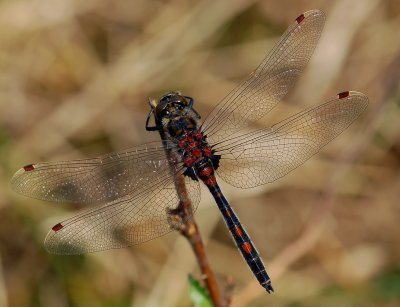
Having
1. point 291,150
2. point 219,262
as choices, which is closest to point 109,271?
point 219,262

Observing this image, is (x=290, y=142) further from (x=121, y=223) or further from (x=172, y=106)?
(x=121, y=223)

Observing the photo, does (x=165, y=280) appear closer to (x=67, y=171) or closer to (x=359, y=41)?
(x=67, y=171)

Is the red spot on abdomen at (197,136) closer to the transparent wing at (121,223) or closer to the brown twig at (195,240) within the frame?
the transparent wing at (121,223)

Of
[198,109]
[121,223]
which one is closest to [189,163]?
[121,223]

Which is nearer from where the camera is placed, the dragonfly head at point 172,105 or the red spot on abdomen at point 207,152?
the dragonfly head at point 172,105

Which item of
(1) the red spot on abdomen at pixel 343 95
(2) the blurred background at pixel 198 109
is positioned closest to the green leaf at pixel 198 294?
(1) the red spot on abdomen at pixel 343 95

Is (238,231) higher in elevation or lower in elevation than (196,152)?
lower

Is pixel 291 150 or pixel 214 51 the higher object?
pixel 214 51
